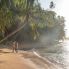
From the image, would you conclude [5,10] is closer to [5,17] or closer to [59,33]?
[5,17]

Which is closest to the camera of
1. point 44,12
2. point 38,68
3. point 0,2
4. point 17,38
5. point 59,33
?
point 38,68

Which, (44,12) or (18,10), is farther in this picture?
(44,12)

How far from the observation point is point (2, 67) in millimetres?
6816

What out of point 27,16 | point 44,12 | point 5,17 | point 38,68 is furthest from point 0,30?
point 38,68

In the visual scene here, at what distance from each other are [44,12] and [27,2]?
4980mm

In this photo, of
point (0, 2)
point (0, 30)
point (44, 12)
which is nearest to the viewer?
point (0, 2)

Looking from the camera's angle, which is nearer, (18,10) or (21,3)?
(21,3)

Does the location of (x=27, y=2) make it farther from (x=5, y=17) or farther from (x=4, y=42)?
(x=4, y=42)

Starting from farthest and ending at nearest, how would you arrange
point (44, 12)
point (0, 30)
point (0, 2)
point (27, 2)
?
point (44, 12) < point (0, 30) < point (27, 2) < point (0, 2)

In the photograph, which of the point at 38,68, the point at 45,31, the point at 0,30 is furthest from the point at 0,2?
the point at 45,31

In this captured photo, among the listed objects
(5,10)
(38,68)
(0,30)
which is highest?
(5,10)

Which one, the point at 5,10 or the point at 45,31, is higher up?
the point at 5,10

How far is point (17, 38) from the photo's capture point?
1455 centimetres

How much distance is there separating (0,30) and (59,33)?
7.51 m
